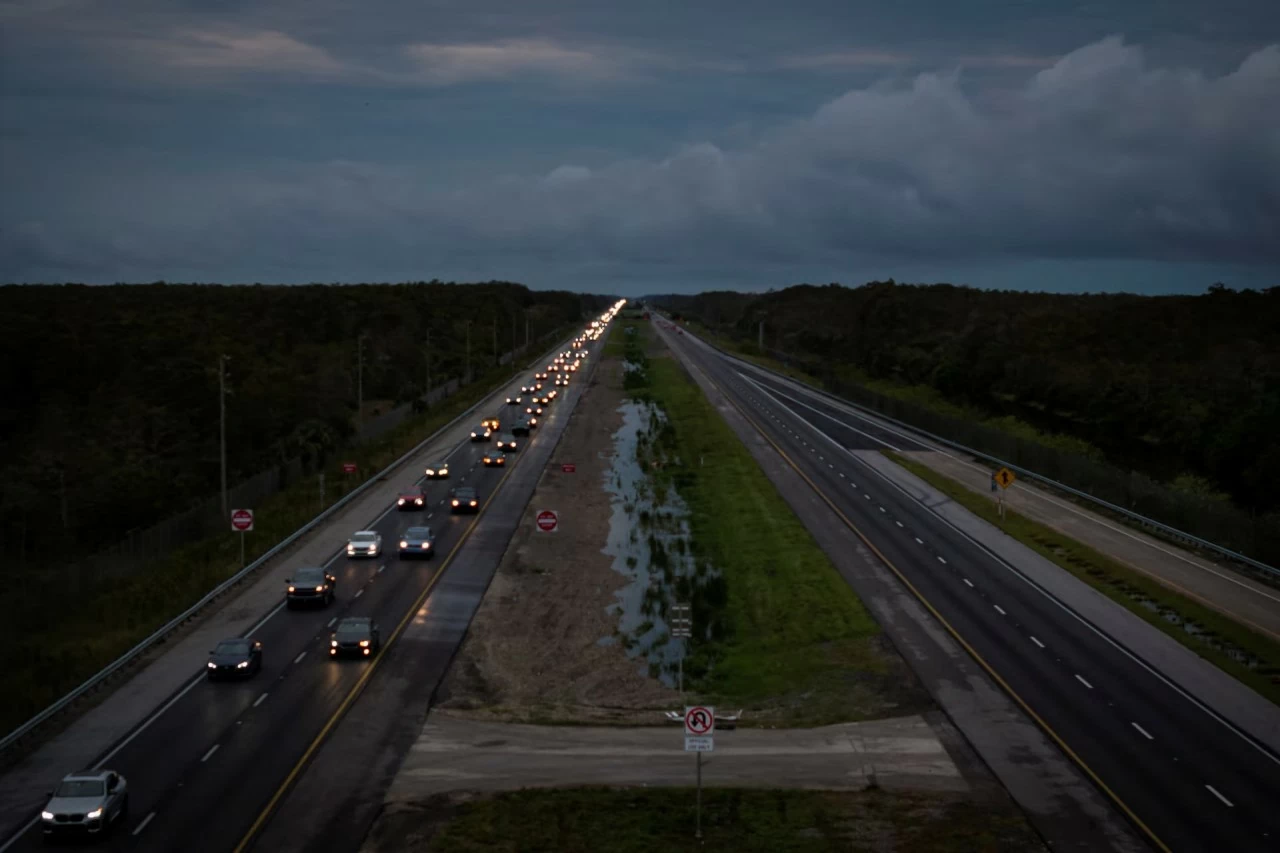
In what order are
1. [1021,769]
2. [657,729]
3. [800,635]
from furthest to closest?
[800,635] < [657,729] < [1021,769]

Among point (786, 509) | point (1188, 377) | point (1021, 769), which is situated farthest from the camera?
point (1188, 377)

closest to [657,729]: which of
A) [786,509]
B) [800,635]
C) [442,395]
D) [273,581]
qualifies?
[800,635]

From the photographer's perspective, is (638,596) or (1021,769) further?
(638,596)

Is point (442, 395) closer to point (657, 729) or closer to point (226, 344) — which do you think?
point (226, 344)

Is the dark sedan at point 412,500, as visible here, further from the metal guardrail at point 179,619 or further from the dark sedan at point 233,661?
the dark sedan at point 233,661

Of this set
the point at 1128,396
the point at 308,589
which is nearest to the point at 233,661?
the point at 308,589
